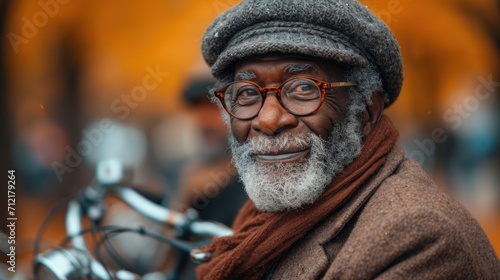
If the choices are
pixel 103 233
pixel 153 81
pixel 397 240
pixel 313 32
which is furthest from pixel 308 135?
pixel 153 81

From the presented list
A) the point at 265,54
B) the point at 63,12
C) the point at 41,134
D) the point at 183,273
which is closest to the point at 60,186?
the point at 41,134

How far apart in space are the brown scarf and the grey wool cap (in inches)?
12.3

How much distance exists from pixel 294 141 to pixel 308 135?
0.06 meters

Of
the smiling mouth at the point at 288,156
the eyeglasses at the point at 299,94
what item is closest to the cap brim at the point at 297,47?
the eyeglasses at the point at 299,94

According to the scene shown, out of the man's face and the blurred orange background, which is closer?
the man's face

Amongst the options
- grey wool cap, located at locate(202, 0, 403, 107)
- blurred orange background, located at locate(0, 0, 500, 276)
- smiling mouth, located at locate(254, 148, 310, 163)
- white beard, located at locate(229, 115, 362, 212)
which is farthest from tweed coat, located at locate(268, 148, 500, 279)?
blurred orange background, located at locate(0, 0, 500, 276)

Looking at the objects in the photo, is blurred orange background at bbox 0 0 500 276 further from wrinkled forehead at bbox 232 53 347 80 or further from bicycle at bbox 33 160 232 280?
wrinkled forehead at bbox 232 53 347 80

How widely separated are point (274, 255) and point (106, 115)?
3.55 metres

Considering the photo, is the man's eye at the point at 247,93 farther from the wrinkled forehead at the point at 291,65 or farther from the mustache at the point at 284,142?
the mustache at the point at 284,142

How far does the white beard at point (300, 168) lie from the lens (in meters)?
2.39

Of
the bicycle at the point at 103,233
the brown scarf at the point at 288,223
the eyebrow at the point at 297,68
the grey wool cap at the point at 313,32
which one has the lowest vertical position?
the bicycle at the point at 103,233

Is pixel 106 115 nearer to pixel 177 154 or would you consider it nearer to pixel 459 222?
pixel 177 154

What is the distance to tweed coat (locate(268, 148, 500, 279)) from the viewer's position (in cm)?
193

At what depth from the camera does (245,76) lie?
2.54 metres
